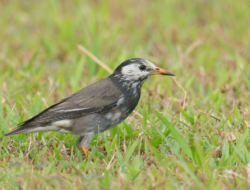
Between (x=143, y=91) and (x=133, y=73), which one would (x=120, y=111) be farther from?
(x=143, y=91)

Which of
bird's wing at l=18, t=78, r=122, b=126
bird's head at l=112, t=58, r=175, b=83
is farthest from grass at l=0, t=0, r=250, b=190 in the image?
bird's head at l=112, t=58, r=175, b=83

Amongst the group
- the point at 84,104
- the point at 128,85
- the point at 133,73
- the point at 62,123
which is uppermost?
the point at 133,73

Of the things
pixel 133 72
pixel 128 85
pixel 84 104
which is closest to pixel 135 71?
pixel 133 72

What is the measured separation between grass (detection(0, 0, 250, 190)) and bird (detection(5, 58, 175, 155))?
0.64 feet

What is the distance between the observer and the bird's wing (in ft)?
14.8

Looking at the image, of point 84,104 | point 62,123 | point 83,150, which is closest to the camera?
point 83,150

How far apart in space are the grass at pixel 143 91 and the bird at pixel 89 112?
0.64 ft

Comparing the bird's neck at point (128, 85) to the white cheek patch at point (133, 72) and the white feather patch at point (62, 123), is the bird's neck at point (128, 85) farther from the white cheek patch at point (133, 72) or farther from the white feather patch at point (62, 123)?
the white feather patch at point (62, 123)

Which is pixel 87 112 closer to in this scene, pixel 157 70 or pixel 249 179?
pixel 157 70

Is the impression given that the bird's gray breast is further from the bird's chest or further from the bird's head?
the bird's head

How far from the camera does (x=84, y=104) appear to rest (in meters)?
4.61

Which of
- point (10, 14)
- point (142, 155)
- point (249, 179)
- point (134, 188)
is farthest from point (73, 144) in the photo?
point (10, 14)

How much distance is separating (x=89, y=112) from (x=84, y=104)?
0.37 feet

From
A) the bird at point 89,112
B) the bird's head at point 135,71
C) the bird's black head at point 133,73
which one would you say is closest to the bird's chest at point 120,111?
the bird at point 89,112
